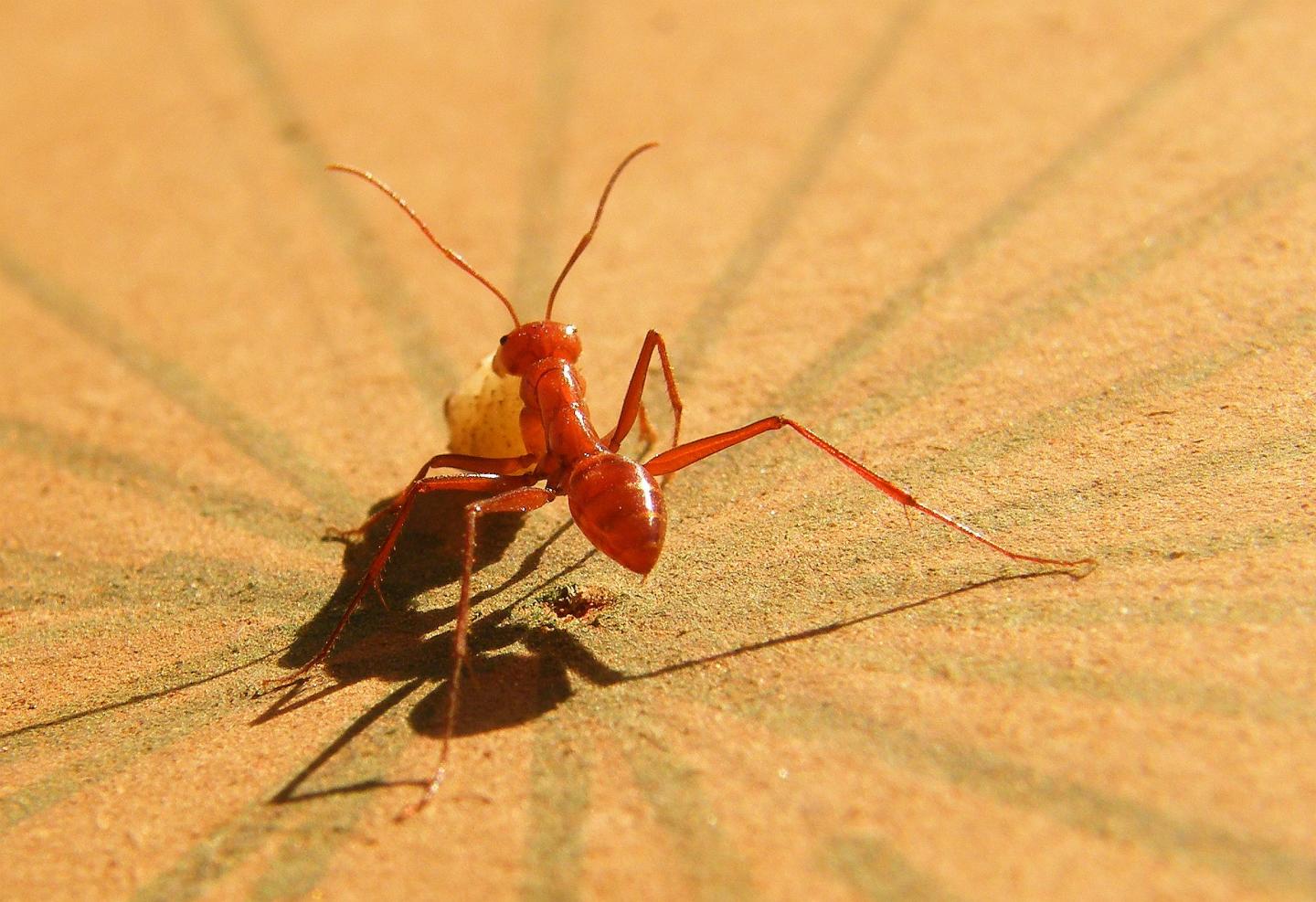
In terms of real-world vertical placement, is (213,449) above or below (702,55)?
below

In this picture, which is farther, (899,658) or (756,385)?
(756,385)

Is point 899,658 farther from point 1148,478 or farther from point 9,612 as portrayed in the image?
point 9,612

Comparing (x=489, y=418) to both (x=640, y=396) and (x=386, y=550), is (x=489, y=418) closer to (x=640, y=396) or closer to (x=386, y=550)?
(x=640, y=396)

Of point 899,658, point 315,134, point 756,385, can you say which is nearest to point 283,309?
point 315,134

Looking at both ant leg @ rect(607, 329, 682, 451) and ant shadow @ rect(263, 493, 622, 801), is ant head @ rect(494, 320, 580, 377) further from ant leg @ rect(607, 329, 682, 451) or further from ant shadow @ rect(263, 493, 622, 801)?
ant shadow @ rect(263, 493, 622, 801)

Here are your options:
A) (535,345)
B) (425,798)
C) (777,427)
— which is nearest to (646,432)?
(535,345)

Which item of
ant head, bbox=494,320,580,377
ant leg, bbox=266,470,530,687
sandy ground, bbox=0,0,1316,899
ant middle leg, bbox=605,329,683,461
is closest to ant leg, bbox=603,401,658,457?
ant middle leg, bbox=605,329,683,461
